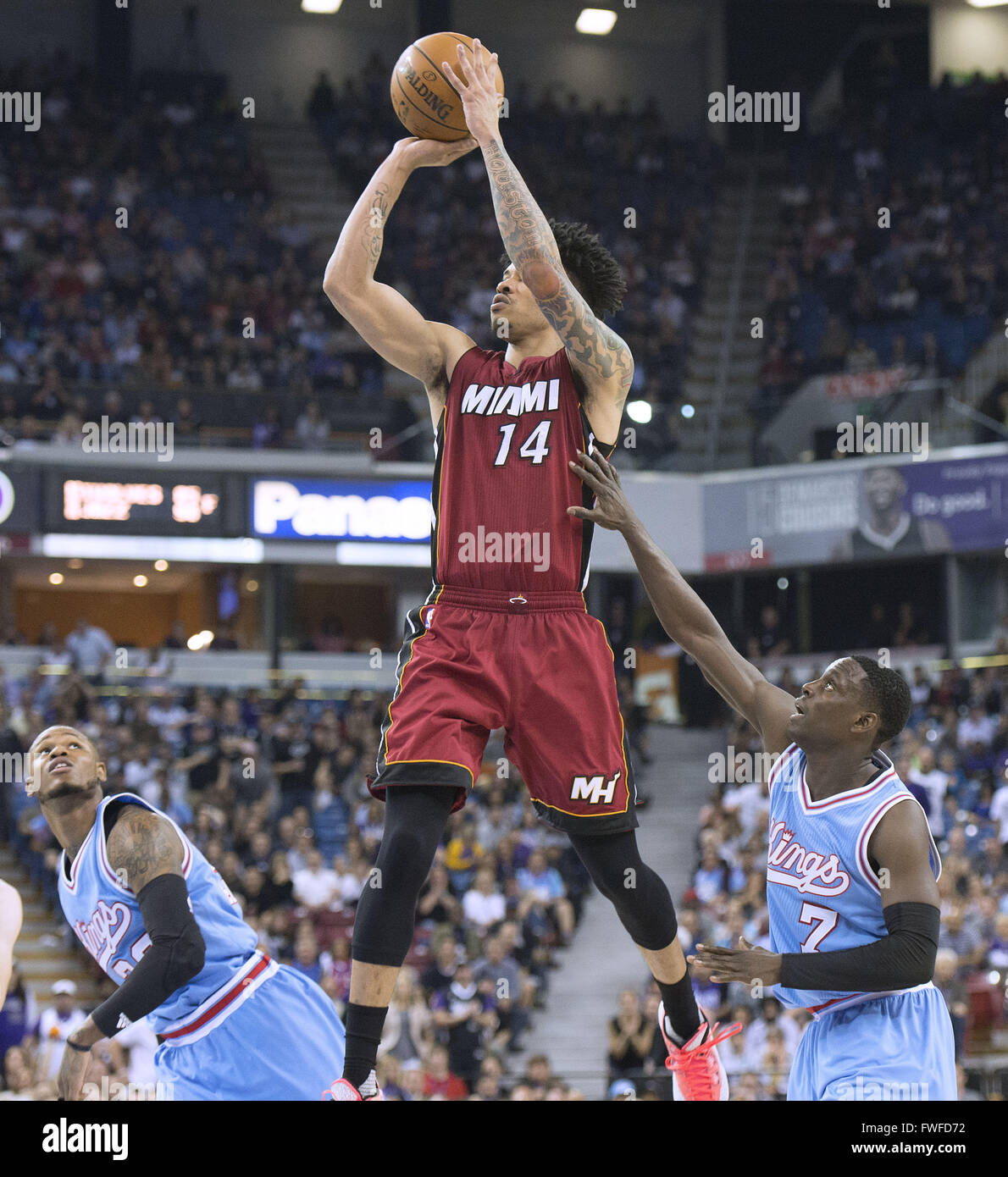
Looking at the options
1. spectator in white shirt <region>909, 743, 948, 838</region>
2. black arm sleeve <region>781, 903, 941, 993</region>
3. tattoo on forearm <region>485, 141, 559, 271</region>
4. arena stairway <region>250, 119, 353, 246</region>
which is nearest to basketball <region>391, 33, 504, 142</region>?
tattoo on forearm <region>485, 141, 559, 271</region>

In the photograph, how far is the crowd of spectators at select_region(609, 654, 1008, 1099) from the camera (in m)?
11.1

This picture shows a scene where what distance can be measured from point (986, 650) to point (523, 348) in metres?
15.6

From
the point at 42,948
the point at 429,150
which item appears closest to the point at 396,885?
the point at 429,150

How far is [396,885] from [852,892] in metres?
1.31

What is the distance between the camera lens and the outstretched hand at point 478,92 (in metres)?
4.43

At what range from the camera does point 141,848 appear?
5.02 m

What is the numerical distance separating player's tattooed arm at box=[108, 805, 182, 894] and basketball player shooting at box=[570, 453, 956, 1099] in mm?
1741

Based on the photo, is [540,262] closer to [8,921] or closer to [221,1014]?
[8,921]

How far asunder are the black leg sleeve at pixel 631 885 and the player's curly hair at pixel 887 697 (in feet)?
2.61

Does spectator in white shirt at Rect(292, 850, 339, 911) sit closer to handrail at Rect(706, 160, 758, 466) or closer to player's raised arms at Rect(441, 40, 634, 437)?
handrail at Rect(706, 160, 758, 466)

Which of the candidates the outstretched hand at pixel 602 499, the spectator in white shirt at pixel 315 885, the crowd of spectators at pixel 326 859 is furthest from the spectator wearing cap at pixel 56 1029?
the outstretched hand at pixel 602 499

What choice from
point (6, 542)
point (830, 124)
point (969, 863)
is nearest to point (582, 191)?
point (830, 124)
